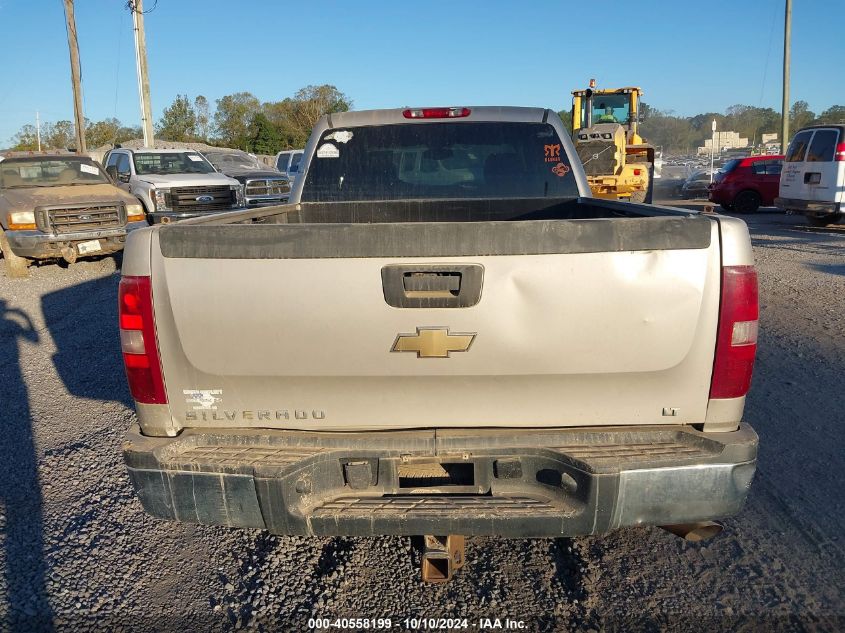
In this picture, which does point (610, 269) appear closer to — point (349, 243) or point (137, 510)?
point (349, 243)

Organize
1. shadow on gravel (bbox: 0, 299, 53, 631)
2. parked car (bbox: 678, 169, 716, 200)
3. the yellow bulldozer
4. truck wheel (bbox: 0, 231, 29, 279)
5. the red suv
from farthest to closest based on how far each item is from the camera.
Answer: parked car (bbox: 678, 169, 716, 200)
the red suv
the yellow bulldozer
truck wheel (bbox: 0, 231, 29, 279)
shadow on gravel (bbox: 0, 299, 53, 631)

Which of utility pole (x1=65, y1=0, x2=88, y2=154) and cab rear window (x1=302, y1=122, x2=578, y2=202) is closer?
cab rear window (x1=302, y1=122, x2=578, y2=202)

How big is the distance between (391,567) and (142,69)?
88.0 feet

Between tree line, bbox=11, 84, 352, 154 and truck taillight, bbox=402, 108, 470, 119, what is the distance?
156ft

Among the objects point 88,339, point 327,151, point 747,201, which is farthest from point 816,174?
point 88,339

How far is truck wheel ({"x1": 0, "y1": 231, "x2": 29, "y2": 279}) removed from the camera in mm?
12156

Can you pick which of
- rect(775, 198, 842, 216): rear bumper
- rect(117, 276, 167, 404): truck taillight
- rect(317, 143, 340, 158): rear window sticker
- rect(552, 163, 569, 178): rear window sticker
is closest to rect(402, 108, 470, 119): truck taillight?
rect(317, 143, 340, 158): rear window sticker

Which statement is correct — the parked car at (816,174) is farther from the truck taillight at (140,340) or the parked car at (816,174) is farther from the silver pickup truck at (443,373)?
the truck taillight at (140,340)

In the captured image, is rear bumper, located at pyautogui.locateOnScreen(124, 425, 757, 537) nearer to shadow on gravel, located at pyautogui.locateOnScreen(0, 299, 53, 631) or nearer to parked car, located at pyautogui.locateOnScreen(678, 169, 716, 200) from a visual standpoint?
shadow on gravel, located at pyautogui.locateOnScreen(0, 299, 53, 631)

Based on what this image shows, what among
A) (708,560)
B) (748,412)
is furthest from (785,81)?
(708,560)

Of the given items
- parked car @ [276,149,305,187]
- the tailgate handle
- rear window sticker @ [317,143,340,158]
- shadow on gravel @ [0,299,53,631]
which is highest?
parked car @ [276,149,305,187]

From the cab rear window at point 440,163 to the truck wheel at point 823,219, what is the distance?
14.6 m

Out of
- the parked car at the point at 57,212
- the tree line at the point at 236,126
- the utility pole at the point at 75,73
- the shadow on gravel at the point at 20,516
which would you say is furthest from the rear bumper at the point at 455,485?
the tree line at the point at 236,126

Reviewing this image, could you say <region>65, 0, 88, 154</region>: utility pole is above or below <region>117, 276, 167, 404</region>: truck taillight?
above
